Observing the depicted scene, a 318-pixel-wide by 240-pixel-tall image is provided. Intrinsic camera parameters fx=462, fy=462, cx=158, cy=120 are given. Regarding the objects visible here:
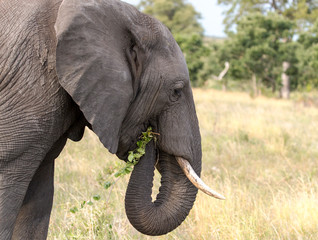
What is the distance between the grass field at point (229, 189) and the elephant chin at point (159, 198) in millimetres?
237

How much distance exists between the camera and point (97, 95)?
242 centimetres

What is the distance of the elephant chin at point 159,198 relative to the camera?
2.82 metres

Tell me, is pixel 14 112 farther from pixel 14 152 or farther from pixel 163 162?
pixel 163 162

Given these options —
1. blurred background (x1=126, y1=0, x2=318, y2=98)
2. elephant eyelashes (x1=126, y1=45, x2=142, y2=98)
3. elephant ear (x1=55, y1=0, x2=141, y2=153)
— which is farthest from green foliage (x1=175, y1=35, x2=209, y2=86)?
elephant ear (x1=55, y1=0, x2=141, y2=153)

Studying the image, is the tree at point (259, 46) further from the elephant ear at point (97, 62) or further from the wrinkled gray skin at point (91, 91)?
the elephant ear at point (97, 62)

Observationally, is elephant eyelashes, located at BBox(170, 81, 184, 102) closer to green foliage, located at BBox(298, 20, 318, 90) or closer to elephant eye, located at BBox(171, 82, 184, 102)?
elephant eye, located at BBox(171, 82, 184, 102)

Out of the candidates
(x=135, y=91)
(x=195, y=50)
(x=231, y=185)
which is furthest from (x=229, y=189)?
(x=195, y=50)

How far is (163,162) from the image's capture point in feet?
9.53

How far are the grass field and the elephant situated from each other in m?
0.42

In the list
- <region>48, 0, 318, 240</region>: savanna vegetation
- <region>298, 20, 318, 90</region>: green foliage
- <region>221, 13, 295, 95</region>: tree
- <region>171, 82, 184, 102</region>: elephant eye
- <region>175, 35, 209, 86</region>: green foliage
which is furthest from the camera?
<region>175, 35, 209, 86</region>: green foliage

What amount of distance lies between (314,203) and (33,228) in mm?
2623

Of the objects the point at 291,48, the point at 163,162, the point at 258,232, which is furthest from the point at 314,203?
the point at 291,48

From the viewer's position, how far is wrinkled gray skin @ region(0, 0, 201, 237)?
7.64 feet

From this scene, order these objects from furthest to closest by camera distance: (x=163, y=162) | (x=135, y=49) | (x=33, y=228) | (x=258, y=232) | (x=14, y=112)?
(x=258, y=232) → (x=33, y=228) → (x=163, y=162) → (x=135, y=49) → (x=14, y=112)
